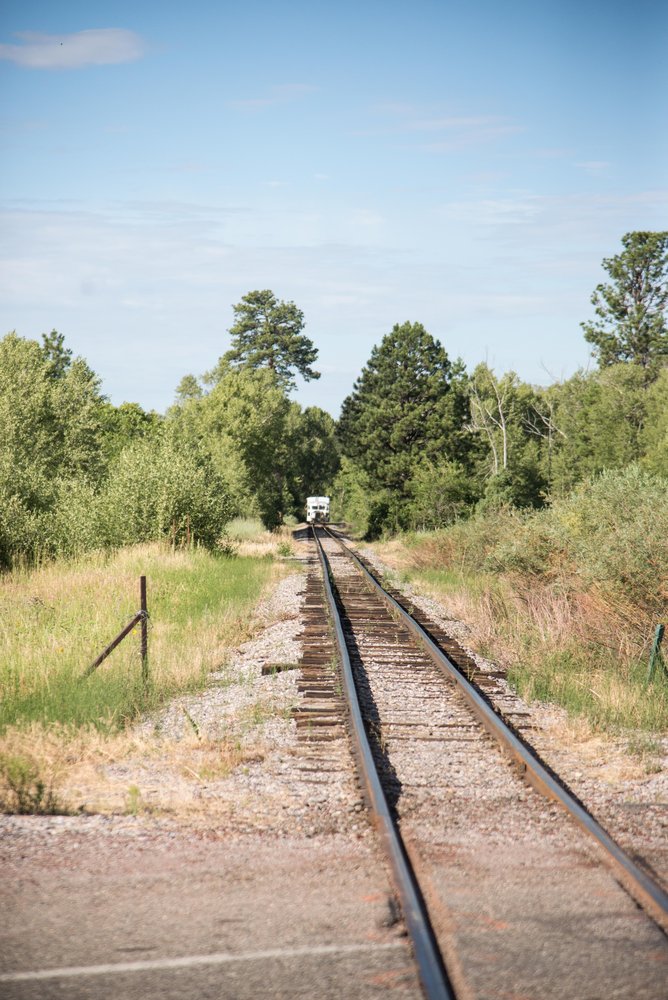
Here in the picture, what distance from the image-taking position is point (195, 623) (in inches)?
597

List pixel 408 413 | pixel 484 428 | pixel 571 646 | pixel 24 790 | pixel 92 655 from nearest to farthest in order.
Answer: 1. pixel 24 790
2. pixel 92 655
3. pixel 571 646
4. pixel 408 413
5. pixel 484 428

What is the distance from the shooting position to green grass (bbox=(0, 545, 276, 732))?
381 inches

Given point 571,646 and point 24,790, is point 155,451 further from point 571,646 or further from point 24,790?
point 24,790

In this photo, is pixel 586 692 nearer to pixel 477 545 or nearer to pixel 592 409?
pixel 477 545

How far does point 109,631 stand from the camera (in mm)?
13578

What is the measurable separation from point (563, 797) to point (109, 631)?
833cm

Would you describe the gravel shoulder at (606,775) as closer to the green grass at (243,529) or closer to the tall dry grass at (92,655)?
the tall dry grass at (92,655)

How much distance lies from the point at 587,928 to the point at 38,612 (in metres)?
12.5

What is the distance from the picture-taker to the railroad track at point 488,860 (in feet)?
14.3

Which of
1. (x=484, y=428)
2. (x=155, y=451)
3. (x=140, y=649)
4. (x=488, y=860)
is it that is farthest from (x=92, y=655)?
(x=484, y=428)

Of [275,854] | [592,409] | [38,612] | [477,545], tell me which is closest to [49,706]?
[275,854]

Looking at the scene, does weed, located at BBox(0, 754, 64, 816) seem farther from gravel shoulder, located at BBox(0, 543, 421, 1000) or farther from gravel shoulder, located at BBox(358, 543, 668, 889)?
gravel shoulder, located at BBox(358, 543, 668, 889)

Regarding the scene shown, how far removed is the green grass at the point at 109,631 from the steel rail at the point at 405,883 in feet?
8.08

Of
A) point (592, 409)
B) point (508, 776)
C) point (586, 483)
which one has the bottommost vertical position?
point (508, 776)
